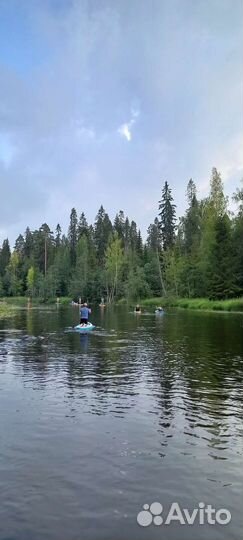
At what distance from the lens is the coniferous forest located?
7525 centimetres

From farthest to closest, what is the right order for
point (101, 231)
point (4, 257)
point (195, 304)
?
point (4, 257), point (101, 231), point (195, 304)

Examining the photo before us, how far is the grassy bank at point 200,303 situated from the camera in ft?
216

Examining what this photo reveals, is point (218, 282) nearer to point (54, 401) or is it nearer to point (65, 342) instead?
point (65, 342)

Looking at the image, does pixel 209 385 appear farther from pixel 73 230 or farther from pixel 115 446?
pixel 73 230

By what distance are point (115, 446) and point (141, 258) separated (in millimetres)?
126476

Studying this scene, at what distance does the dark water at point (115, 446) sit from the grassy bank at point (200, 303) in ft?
150

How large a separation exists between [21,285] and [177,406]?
155 meters

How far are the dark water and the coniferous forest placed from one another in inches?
2198

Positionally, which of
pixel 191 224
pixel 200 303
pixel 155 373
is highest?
pixel 191 224

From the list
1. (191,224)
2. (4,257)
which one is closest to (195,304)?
(191,224)

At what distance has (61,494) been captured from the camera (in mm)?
8148

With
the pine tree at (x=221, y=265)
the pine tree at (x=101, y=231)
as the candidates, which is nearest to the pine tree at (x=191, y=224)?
the pine tree at (x=221, y=265)

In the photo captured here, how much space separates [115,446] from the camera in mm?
10539

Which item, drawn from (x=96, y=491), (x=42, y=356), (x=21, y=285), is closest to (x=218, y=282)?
(x=42, y=356)
